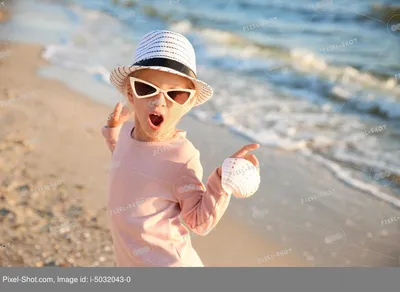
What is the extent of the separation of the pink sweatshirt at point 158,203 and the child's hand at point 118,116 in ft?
1.24

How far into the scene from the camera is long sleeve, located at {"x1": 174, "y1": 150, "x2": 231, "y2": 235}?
5.46ft

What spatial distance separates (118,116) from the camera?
7.39ft

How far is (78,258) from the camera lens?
304 cm

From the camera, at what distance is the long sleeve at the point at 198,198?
167 cm

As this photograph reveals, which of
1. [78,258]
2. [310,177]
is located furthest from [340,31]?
[78,258]

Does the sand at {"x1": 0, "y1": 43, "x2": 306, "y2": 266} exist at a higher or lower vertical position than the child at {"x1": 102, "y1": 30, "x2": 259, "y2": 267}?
lower

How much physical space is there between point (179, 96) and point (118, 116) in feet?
1.66
